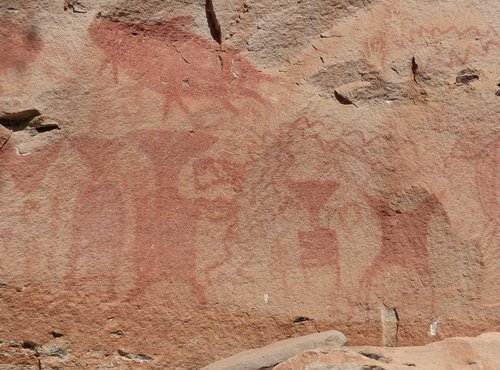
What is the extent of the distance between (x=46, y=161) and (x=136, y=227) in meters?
0.51

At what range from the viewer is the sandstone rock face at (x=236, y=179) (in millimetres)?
3199

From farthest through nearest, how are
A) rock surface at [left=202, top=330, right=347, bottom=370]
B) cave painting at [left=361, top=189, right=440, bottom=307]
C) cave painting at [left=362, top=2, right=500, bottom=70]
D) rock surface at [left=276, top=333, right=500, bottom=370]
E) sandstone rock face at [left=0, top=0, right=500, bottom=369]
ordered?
cave painting at [left=362, top=2, right=500, bottom=70] → cave painting at [left=361, top=189, right=440, bottom=307] → sandstone rock face at [left=0, top=0, right=500, bottom=369] → rock surface at [left=202, top=330, right=347, bottom=370] → rock surface at [left=276, top=333, right=500, bottom=370]

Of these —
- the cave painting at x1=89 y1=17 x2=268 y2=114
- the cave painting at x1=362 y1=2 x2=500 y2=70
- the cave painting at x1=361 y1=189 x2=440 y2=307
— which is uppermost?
the cave painting at x1=362 y1=2 x2=500 y2=70

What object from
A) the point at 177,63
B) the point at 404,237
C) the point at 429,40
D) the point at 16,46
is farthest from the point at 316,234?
the point at 16,46

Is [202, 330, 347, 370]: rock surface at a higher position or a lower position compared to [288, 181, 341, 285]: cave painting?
lower

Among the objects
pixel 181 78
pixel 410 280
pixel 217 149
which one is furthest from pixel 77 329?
pixel 410 280

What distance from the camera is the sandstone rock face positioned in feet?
10.5

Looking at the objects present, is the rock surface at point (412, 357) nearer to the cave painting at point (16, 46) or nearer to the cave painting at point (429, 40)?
the cave painting at point (429, 40)

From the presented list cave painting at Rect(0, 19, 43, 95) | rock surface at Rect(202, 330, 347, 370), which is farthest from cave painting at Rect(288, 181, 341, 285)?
cave painting at Rect(0, 19, 43, 95)

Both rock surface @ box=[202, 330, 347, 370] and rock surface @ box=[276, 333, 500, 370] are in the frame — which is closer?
rock surface @ box=[276, 333, 500, 370]

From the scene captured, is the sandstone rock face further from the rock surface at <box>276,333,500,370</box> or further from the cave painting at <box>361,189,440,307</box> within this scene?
the rock surface at <box>276,333,500,370</box>

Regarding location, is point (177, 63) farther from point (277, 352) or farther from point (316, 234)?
point (277, 352)

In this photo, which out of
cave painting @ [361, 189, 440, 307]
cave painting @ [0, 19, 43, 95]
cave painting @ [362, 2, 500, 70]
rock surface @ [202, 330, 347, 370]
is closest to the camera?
rock surface @ [202, 330, 347, 370]

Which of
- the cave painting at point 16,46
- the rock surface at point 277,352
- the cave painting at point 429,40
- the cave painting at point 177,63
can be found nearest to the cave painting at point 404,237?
the rock surface at point 277,352
